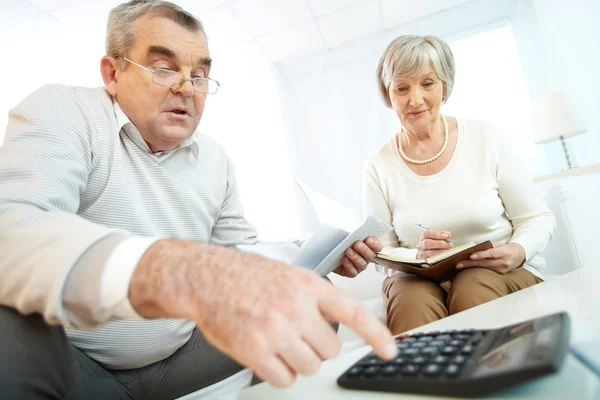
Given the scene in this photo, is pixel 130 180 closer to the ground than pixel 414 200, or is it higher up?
higher up

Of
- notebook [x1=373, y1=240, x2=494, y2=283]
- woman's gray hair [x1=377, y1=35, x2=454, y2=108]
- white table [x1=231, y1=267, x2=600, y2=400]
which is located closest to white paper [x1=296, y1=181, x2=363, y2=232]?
notebook [x1=373, y1=240, x2=494, y2=283]

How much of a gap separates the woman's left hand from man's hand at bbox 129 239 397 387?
88 centimetres

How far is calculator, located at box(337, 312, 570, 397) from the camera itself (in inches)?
13.5

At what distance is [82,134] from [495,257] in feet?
3.78

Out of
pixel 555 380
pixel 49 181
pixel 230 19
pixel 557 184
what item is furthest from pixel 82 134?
pixel 230 19

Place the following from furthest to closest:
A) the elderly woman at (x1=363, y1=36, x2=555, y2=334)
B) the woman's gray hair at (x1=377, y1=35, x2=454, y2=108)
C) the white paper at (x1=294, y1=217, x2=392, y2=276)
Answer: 1. the woman's gray hair at (x1=377, y1=35, x2=454, y2=108)
2. the elderly woman at (x1=363, y1=36, x2=555, y2=334)
3. the white paper at (x1=294, y1=217, x2=392, y2=276)

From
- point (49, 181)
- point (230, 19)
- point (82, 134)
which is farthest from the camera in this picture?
point (230, 19)

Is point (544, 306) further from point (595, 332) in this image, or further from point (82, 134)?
point (82, 134)

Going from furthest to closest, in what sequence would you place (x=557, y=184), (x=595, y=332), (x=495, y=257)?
1. (x=557, y=184)
2. (x=495, y=257)
3. (x=595, y=332)

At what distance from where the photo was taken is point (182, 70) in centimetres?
116

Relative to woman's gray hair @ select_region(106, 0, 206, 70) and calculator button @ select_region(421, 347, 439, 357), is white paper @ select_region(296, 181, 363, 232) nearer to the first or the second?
calculator button @ select_region(421, 347, 439, 357)

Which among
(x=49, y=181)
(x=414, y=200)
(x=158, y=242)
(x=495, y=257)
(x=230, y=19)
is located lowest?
(x=495, y=257)

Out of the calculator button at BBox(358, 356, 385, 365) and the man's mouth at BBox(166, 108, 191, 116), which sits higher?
the man's mouth at BBox(166, 108, 191, 116)

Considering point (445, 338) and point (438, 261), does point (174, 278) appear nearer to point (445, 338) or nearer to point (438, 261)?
point (445, 338)
